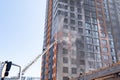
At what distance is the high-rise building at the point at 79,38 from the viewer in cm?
6650

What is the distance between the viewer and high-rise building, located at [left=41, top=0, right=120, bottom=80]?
66.5 m

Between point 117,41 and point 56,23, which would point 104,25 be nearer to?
point 117,41

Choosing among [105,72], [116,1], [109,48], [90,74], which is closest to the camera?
[105,72]

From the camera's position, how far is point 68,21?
7500 centimetres

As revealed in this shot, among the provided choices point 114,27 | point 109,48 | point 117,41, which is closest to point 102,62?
point 109,48

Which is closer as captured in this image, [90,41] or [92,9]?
[90,41]

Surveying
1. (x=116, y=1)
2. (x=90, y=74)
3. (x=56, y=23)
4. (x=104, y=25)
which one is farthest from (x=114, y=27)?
(x=90, y=74)

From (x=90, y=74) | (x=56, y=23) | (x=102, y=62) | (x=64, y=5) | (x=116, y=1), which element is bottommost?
(x=90, y=74)

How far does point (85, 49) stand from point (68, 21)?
14421 millimetres

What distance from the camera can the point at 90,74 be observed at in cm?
3903

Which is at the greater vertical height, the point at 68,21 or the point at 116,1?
the point at 116,1

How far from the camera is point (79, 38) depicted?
73688 mm

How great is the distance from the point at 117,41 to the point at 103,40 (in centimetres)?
870

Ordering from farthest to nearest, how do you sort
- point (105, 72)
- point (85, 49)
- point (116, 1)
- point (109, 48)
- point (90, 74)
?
1. point (116, 1)
2. point (109, 48)
3. point (85, 49)
4. point (90, 74)
5. point (105, 72)
